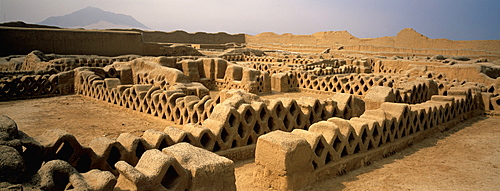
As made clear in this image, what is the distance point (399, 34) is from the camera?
34219 millimetres

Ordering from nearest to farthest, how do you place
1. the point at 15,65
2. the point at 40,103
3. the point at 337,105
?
the point at 337,105 → the point at 40,103 → the point at 15,65

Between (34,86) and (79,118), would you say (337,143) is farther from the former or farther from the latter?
(34,86)

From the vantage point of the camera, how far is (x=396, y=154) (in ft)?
18.9

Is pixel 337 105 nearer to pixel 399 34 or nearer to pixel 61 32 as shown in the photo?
pixel 61 32

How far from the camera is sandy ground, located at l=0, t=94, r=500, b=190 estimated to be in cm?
444

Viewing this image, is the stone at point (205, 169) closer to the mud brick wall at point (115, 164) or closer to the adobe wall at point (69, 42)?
the mud brick wall at point (115, 164)

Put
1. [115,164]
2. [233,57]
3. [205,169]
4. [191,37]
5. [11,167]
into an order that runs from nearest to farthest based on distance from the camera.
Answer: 1. [11,167]
2. [115,164]
3. [205,169]
4. [233,57]
5. [191,37]

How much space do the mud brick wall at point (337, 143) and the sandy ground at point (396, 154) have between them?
172mm

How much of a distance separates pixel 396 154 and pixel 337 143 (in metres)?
1.61

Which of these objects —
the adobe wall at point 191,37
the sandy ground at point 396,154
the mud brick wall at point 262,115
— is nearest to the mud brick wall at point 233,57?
the sandy ground at point 396,154

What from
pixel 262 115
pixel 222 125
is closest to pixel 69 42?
pixel 262 115

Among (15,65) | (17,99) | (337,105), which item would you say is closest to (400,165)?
(337,105)

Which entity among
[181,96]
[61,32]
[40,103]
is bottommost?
[40,103]

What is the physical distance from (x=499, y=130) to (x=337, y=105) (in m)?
3.88
